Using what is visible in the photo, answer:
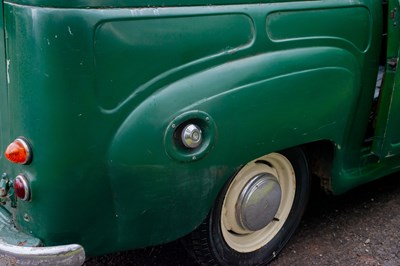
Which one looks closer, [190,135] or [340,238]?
[190,135]

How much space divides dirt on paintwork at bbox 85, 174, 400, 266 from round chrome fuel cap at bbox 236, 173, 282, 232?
421mm

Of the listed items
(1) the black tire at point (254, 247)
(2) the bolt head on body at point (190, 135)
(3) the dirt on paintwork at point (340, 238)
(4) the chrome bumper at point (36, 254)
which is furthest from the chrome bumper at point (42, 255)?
(3) the dirt on paintwork at point (340, 238)

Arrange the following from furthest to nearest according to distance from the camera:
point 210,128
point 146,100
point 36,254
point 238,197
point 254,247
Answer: point 254,247
point 238,197
point 210,128
point 146,100
point 36,254

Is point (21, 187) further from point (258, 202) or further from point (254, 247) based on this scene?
point (254, 247)

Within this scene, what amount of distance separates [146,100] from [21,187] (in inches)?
24.4

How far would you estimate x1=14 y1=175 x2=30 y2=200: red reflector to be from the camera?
2254 mm

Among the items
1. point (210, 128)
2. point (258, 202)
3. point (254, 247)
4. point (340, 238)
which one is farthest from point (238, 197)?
point (340, 238)

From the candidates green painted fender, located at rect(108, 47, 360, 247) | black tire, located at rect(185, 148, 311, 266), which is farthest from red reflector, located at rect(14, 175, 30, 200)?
black tire, located at rect(185, 148, 311, 266)

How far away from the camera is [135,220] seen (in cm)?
235

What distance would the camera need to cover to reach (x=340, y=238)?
11.1 ft

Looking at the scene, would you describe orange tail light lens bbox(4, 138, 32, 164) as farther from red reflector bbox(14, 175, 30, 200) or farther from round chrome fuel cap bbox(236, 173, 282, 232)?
round chrome fuel cap bbox(236, 173, 282, 232)

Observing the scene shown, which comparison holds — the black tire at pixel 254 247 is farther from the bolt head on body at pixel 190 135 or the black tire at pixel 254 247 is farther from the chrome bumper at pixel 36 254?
the chrome bumper at pixel 36 254

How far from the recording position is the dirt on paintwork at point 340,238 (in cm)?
316

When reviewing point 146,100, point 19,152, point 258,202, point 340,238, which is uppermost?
point 146,100
